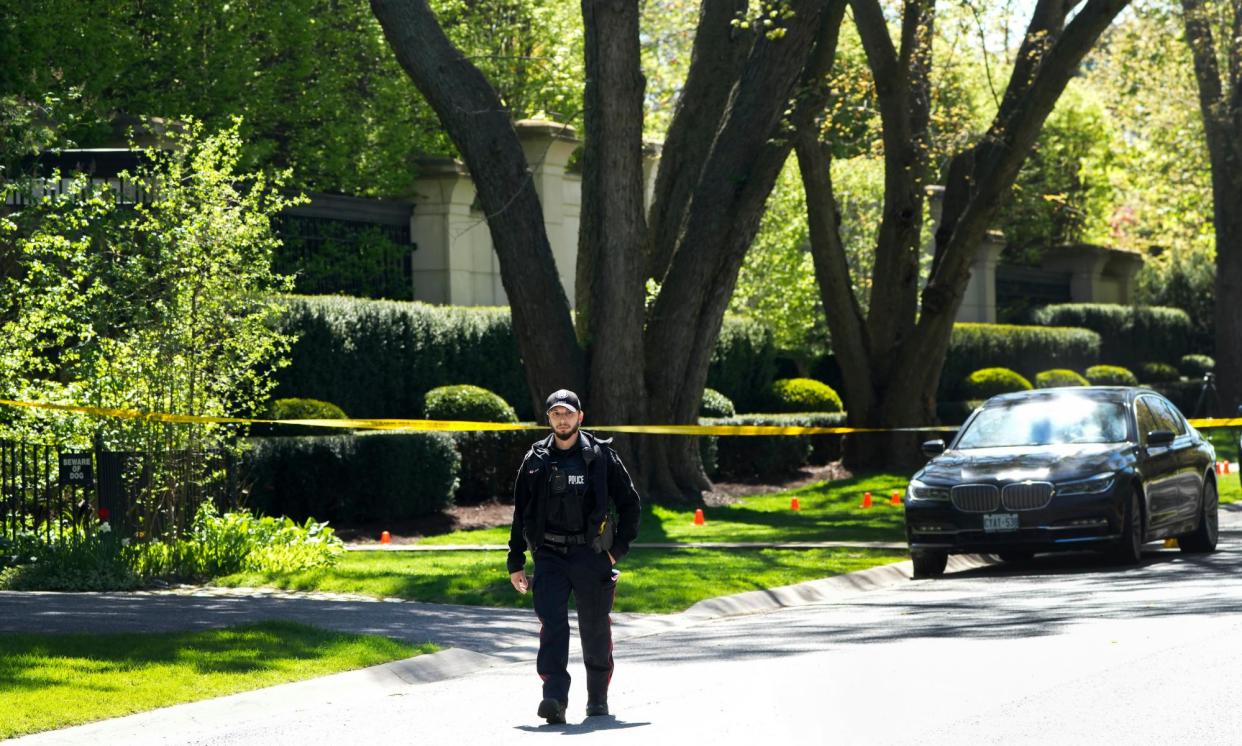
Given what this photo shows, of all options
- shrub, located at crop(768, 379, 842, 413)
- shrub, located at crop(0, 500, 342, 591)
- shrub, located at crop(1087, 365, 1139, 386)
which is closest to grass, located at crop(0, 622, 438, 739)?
shrub, located at crop(0, 500, 342, 591)

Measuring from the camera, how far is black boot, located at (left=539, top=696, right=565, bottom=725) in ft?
29.2

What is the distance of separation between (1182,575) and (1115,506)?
83cm

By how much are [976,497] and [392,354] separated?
10568mm

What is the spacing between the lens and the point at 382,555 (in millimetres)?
17828

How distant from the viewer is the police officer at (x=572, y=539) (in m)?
9.09

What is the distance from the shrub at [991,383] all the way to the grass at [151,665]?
86.3 ft

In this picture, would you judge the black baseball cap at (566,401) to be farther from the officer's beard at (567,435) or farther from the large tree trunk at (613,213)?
the large tree trunk at (613,213)

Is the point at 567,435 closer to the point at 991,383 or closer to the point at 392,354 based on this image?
the point at 392,354

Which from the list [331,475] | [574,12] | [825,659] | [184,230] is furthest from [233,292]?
[574,12]

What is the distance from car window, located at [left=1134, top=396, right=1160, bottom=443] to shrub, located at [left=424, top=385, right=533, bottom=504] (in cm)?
870

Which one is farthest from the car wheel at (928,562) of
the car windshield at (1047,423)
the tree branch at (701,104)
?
the tree branch at (701,104)

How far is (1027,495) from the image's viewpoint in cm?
1556

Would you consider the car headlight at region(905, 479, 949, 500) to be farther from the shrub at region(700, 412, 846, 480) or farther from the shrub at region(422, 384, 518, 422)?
the shrub at region(700, 412, 846, 480)

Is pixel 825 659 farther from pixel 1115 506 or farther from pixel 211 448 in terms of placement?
pixel 211 448
